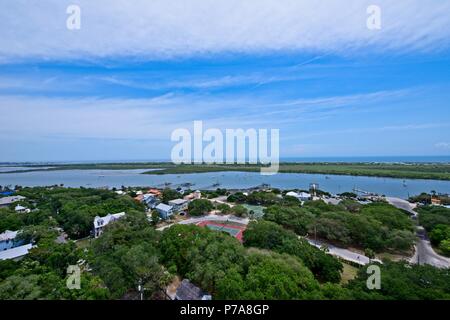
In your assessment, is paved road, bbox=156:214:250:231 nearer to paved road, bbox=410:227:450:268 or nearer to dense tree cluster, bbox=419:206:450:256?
paved road, bbox=410:227:450:268

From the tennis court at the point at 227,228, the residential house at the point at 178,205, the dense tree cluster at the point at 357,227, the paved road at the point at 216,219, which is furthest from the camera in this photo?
the residential house at the point at 178,205

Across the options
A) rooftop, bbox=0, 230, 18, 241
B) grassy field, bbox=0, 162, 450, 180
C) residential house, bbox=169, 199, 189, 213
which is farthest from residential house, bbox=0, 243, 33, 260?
grassy field, bbox=0, 162, 450, 180

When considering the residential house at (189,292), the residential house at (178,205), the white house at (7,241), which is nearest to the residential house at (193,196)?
the residential house at (178,205)

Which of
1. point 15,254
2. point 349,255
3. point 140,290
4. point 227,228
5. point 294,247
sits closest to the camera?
point 140,290

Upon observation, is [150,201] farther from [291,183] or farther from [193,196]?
[291,183]

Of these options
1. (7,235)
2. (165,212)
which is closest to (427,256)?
(165,212)

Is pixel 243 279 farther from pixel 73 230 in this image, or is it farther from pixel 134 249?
pixel 73 230

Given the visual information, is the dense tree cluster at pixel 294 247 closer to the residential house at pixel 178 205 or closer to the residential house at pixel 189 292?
the residential house at pixel 189 292

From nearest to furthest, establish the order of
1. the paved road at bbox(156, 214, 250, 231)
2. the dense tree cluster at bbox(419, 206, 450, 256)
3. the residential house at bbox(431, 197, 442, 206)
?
the dense tree cluster at bbox(419, 206, 450, 256), the paved road at bbox(156, 214, 250, 231), the residential house at bbox(431, 197, 442, 206)
